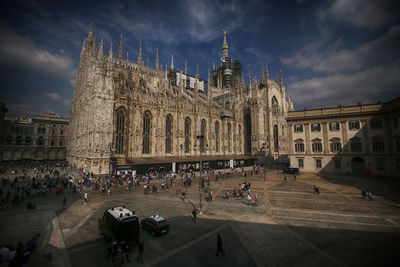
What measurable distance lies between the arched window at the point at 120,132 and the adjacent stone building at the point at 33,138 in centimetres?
5031

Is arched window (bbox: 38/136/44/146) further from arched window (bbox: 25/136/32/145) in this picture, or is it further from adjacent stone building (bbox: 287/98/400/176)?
adjacent stone building (bbox: 287/98/400/176)

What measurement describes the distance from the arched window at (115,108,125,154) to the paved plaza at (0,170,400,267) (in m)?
16.3

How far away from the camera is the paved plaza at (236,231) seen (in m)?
9.28

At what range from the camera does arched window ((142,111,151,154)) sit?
1575 inches

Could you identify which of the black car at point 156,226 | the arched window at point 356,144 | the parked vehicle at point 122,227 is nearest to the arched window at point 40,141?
the parked vehicle at point 122,227

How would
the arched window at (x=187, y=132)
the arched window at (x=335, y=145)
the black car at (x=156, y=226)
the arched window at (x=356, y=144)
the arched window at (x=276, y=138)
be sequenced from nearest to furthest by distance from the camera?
the black car at (x=156, y=226), the arched window at (x=356, y=144), the arched window at (x=335, y=145), the arched window at (x=187, y=132), the arched window at (x=276, y=138)

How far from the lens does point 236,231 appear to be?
486 inches

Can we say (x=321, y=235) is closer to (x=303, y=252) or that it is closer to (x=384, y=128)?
(x=303, y=252)

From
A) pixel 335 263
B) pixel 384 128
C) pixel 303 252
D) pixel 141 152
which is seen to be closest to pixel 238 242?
pixel 303 252

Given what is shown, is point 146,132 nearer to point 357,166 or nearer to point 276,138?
point 276,138

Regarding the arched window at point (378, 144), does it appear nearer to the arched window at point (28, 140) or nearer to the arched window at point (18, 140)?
the arched window at point (28, 140)

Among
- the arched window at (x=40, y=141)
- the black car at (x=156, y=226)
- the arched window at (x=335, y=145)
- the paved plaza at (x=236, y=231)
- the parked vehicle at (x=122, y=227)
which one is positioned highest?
the arched window at (x=40, y=141)

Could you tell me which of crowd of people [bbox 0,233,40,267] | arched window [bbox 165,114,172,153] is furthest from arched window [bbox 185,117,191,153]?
crowd of people [bbox 0,233,40,267]

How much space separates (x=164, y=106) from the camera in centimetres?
4259
